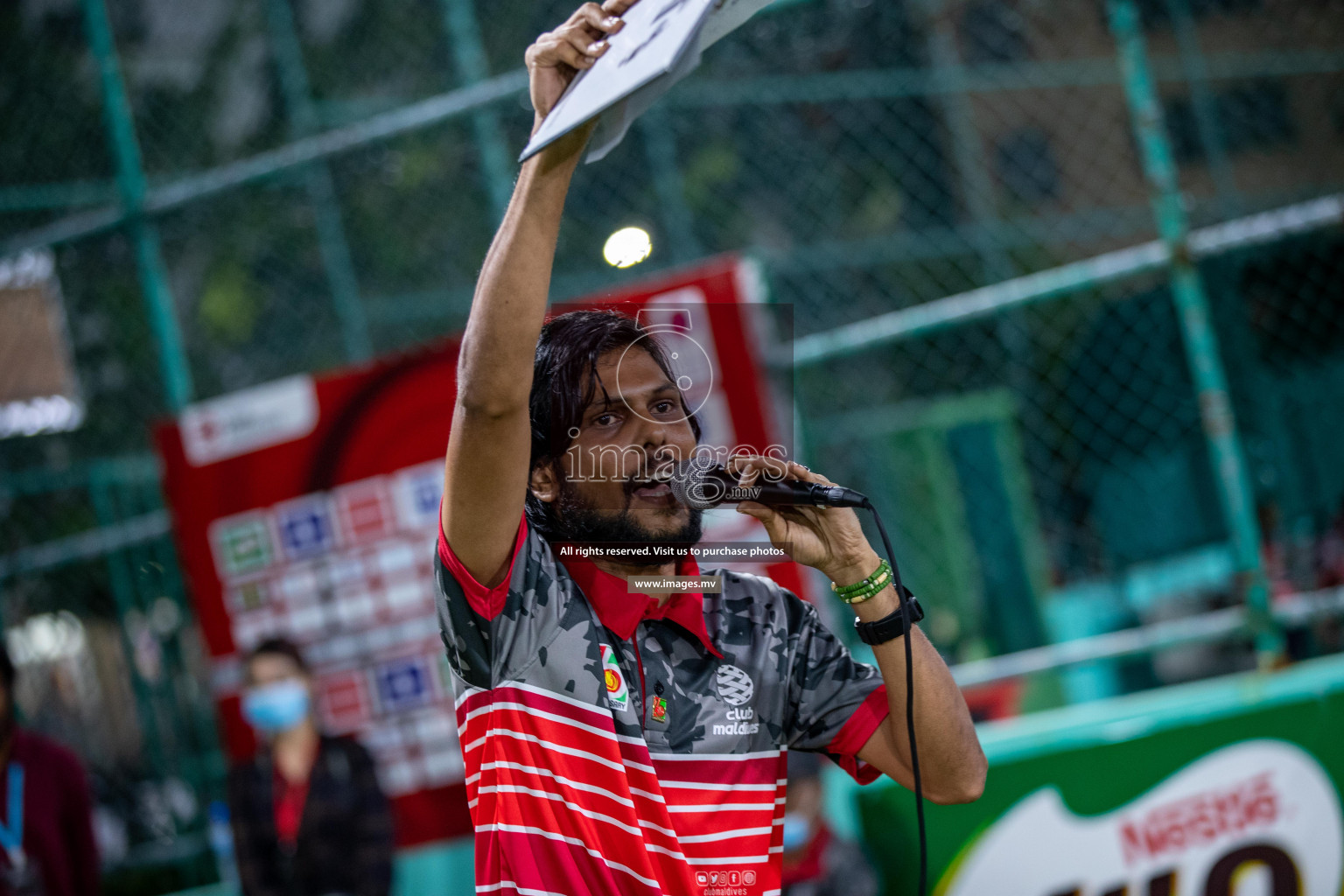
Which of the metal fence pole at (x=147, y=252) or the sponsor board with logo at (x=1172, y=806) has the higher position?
the metal fence pole at (x=147, y=252)

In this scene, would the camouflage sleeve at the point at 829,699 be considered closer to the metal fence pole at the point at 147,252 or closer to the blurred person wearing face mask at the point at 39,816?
the metal fence pole at the point at 147,252

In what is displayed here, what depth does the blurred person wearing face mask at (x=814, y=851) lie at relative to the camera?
3.73 meters

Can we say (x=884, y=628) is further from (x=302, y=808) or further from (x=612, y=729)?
(x=302, y=808)

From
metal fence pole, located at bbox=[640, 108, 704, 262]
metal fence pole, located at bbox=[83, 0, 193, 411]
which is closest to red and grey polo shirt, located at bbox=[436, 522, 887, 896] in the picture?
metal fence pole, located at bbox=[83, 0, 193, 411]

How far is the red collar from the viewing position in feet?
5.98

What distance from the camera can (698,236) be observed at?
13305 millimetres

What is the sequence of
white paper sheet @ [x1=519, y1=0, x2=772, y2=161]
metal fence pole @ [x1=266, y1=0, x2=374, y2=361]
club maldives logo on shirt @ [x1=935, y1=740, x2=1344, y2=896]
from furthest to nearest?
metal fence pole @ [x1=266, y1=0, x2=374, y2=361], club maldives logo on shirt @ [x1=935, y1=740, x2=1344, y2=896], white paper sheet @ [x1=519, y1=0, x2=772, y2=161]

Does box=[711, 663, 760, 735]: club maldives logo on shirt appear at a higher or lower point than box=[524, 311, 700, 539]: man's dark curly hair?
lower

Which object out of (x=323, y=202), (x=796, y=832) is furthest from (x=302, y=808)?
(x=323, y=202)

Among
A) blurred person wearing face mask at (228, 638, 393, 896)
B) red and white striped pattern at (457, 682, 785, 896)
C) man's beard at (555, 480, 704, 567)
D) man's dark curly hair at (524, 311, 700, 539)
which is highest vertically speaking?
man's dark curly hair at (524, 311, 700, 539)

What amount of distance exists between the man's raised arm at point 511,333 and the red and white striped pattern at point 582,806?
0.83 feet

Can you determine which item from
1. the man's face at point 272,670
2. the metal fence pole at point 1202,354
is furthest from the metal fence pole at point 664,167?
the man's face at point 272,670

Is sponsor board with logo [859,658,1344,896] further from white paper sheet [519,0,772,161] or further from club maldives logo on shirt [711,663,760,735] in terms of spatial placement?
white paper sheet [519,0,772,161]

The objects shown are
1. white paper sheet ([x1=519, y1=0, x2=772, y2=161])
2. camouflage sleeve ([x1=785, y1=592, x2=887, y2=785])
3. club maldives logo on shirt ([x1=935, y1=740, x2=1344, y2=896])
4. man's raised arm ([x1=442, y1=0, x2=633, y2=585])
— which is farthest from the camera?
club maldives logo on shirt ([x1=935, y1=740, x2=1344, y2=896])
